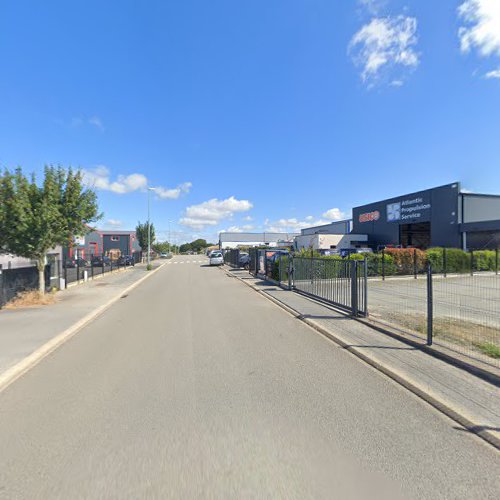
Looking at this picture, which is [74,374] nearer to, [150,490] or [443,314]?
[150,490]

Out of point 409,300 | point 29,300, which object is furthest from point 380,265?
point 29,300

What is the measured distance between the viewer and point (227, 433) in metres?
3.10

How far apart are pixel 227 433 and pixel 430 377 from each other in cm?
313

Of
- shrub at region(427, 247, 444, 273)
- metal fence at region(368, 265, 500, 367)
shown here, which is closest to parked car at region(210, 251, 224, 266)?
shrub at region(427, 247, 444, 273)

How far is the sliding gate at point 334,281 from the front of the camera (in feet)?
27.9

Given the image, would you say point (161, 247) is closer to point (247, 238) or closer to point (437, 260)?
point (247, 238)

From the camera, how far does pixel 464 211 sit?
105 feet

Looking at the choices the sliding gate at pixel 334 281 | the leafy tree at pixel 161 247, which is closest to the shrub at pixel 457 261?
the sliding gate at pixel 334 281

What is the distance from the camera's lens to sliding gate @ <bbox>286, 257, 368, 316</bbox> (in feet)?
27.9

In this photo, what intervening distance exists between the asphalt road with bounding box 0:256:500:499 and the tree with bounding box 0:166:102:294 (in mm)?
6729

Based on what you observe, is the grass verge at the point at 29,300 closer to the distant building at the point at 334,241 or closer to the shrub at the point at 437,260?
the shrub at the point at 437,260

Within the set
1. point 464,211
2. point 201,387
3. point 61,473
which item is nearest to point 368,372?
point 201,387

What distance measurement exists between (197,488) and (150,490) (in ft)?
1.20

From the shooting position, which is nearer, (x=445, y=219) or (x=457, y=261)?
(x=457, y=261)
